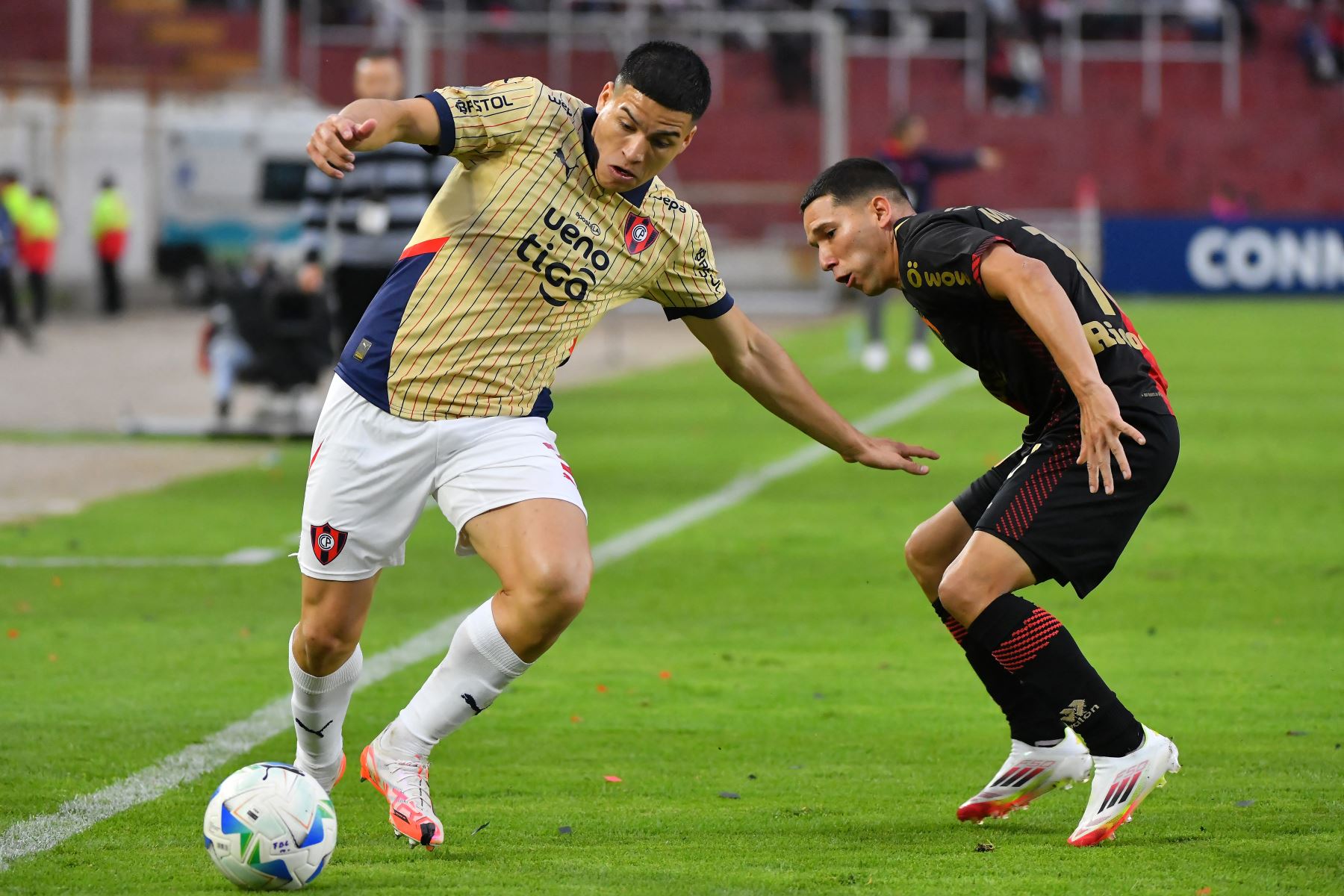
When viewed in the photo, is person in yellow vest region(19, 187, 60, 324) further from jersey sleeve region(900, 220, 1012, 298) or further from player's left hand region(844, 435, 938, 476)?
jersey sleeve region(900, 220, 1012, 298)

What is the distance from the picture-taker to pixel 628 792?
5234 millimetres

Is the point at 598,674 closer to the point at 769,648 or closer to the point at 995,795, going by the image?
the point at 769,648

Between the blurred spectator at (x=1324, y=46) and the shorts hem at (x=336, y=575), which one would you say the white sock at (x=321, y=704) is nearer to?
the shorts hem at (x=336, y=575)

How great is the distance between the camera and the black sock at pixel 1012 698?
4969mm

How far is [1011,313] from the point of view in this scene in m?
4.80

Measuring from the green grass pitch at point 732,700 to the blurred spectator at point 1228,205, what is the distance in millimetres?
23291

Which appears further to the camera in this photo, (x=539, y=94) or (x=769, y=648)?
(x=769, y=648)

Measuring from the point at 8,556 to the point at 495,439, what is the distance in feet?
18.0

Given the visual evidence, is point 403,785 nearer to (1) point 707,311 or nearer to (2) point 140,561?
(1) point 707,311

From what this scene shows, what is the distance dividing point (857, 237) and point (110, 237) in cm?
2905

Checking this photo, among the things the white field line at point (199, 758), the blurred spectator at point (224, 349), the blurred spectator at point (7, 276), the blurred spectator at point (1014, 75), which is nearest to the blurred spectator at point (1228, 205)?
the blurred spectator at point (1014, 75)

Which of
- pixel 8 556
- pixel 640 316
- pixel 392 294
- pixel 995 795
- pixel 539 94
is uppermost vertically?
pixel 539 94

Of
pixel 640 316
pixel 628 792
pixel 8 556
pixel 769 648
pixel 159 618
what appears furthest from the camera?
pixel 640 316

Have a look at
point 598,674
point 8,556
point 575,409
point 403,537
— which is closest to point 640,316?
point 575,409
